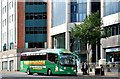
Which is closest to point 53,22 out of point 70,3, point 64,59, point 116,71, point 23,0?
point 70,3

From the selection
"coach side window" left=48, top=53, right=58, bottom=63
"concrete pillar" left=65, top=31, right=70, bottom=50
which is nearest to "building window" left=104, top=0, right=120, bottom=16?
"concrete pillar" left=65, top=31, right=70, bottom=50

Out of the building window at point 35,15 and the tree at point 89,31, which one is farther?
the building window at point 35,15

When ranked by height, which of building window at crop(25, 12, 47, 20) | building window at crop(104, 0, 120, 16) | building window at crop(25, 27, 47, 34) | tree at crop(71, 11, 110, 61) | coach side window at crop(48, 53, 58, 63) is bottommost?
coach side window at crop(48, 53, 58, 63)

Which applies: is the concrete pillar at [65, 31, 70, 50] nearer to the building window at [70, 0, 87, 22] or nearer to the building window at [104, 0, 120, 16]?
the building window at [70, 0, 87, 22]

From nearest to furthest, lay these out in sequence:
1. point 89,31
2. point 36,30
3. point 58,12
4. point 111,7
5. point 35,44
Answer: point 89,31 < point 111,7 < point 58,12 < point 36,30 < point 35,44

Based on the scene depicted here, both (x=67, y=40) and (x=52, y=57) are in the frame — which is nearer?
(x=52, y=57)

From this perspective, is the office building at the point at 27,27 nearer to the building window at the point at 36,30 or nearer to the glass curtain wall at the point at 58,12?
the building window at the point at 36,30

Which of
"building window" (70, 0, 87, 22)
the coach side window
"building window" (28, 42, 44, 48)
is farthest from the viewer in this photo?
"building window" (28, 42, 44, 48)

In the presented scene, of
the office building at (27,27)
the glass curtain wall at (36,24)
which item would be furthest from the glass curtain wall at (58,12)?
the office building at (27,27)

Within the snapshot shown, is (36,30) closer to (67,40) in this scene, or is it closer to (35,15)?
(35,15)

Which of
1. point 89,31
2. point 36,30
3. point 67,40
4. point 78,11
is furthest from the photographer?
point 36,30

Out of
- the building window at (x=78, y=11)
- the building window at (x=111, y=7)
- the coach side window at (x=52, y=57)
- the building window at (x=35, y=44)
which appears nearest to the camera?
the coach side window at (x=52, y=57)

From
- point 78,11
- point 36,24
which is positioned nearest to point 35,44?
point 36,24

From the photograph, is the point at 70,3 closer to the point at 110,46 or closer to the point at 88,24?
the point at 110,46
